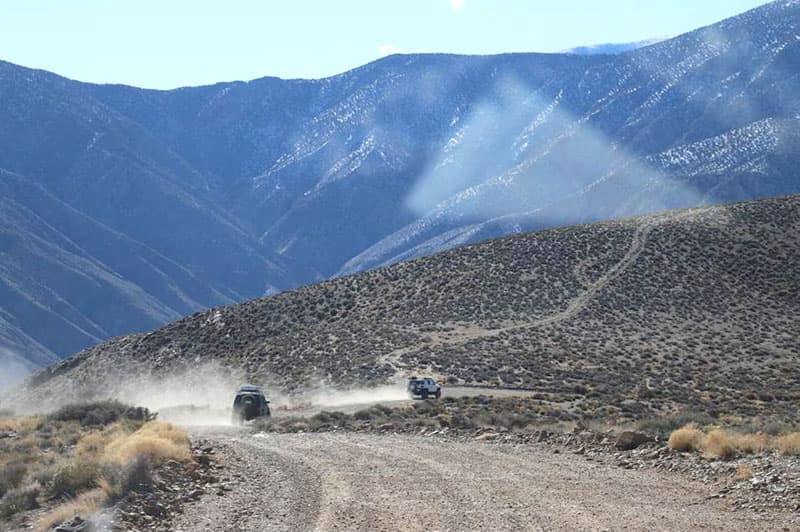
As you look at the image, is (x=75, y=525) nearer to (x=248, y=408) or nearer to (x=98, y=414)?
(x=98, y=414)

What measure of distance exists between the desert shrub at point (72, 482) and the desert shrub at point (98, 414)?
14.2 metres

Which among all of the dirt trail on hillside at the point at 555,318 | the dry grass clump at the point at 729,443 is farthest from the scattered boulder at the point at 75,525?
the dirt trail on hillside at the point at 555,318

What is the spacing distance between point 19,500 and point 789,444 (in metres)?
12.8

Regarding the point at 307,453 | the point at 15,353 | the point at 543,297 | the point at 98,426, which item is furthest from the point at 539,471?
the point at 15,353

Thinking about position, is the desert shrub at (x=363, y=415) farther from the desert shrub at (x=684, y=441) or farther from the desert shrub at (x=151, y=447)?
the desert shrub at (x=684, y=441)

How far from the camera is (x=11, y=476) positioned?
1820 centimetres

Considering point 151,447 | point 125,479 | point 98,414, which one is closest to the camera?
point 125,479

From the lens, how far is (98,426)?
97.5 ft

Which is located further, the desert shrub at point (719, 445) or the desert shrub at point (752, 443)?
the desert shrub at point (752, 443)

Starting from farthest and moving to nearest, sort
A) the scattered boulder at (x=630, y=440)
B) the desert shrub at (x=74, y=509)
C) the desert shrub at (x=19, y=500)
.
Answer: the scattered boulder at (x=630, y=440) < the desert shrub at (x=19, y=500) < the desert shrub at (x=74, y=509)

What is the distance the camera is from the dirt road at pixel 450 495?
14.0 metres

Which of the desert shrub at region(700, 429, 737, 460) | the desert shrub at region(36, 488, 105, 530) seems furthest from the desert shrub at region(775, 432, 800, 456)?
the desert shrub at region(36, 488, 105, 530)

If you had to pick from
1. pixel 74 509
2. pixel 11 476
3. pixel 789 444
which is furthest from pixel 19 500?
pixel 789 444

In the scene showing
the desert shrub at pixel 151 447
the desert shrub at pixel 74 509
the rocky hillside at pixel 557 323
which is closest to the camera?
the desert shrub at pixel 74 509
